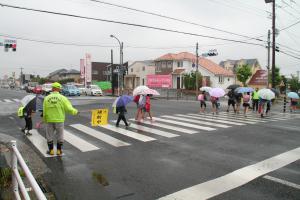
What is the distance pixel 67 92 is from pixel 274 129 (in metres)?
34.8

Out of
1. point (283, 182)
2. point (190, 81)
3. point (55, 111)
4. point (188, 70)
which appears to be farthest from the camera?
point (188, 70)

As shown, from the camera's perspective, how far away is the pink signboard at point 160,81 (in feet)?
161

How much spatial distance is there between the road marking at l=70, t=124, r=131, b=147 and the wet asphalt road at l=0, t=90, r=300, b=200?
0.32 meters

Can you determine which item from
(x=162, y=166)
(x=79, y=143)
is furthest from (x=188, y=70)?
(x=162, y=166)

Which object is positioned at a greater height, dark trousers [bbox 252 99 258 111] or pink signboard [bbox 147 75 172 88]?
pink signboard [bbox 147 75 172 88]

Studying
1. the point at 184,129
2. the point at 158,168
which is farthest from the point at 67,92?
the point at 158,168

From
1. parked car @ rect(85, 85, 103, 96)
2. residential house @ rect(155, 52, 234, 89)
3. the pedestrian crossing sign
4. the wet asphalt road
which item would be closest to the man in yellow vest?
the wet asphalt road

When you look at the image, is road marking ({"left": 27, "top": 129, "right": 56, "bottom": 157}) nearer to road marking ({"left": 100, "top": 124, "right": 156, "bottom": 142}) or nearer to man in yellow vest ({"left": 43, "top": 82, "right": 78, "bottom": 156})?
man in yellow vest ({"left": 43, "top": 82, "right": 78, "bottom": 156})

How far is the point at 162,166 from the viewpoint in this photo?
712cm

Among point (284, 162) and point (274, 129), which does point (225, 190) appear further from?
point (274, 129)

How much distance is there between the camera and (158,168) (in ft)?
22.8

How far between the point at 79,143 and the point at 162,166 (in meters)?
3.56

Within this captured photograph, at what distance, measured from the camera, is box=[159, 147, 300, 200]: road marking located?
537 cm

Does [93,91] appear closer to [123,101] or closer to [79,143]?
[123,101]
